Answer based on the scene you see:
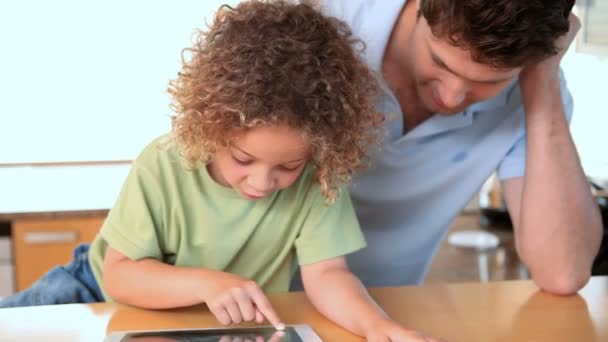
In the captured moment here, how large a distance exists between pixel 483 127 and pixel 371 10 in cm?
28

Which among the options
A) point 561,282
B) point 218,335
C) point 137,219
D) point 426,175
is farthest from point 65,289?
point 561,282

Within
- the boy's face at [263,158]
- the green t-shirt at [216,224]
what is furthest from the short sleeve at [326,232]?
the boy's face at [263,158]

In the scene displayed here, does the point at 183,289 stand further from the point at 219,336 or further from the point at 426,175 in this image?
the point at 426,175

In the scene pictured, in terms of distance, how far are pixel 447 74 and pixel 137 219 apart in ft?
1.47

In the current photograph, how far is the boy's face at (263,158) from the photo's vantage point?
100cm

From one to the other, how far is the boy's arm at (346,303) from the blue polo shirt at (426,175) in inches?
9.6

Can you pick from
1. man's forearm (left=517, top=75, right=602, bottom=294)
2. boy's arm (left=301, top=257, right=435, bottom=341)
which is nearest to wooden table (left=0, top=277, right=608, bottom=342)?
boy's arm (left=301, top=257, right=435, bottom=341)

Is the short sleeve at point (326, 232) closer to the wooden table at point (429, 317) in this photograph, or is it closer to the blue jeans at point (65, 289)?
the wooden table at point (429, 317)

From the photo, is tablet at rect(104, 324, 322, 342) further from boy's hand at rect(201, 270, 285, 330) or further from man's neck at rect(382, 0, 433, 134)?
man's neck at rect(382, 0, 433, 134)

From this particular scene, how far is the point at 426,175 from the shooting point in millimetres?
1403

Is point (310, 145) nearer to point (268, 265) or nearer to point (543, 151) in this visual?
point (268, 265)

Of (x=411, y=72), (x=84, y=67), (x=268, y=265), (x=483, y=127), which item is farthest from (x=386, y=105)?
(x=84, y=67)

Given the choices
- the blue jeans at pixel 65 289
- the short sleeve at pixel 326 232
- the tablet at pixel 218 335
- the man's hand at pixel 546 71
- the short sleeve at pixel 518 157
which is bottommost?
the blue jeans at pixel 65 289

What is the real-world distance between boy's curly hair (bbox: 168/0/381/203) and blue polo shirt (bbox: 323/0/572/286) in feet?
0.78
